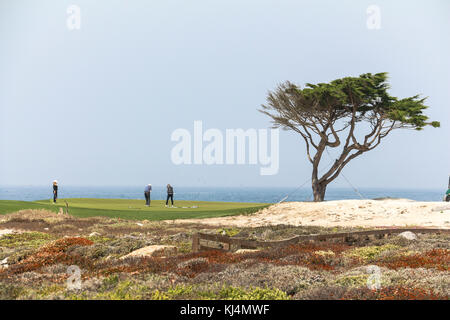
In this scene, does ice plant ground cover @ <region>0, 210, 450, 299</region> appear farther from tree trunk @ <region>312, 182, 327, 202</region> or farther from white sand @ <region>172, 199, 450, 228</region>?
tree trunk @ <region>312, 182, 327, 202</region>

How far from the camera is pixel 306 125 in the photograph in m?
39.6

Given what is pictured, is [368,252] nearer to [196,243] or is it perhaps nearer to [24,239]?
[196,243]

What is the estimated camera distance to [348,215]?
29688 millimetres

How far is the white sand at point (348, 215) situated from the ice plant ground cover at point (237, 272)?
10.9 meters

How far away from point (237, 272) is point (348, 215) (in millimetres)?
21909

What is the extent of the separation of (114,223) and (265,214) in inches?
→ 472

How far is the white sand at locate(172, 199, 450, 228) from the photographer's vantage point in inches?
1026

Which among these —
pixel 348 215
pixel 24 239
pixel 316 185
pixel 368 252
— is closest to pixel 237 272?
pixel 368 252

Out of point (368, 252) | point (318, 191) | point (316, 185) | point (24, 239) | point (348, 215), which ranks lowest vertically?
point (24, 239)

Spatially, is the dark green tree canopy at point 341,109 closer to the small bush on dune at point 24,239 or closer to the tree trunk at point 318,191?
the tree trunk at point 318,191

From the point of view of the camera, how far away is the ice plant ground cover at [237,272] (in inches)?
296

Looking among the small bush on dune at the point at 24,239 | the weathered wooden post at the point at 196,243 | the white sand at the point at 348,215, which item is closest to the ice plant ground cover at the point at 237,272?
the weathered wooden post at the point at 196,243
